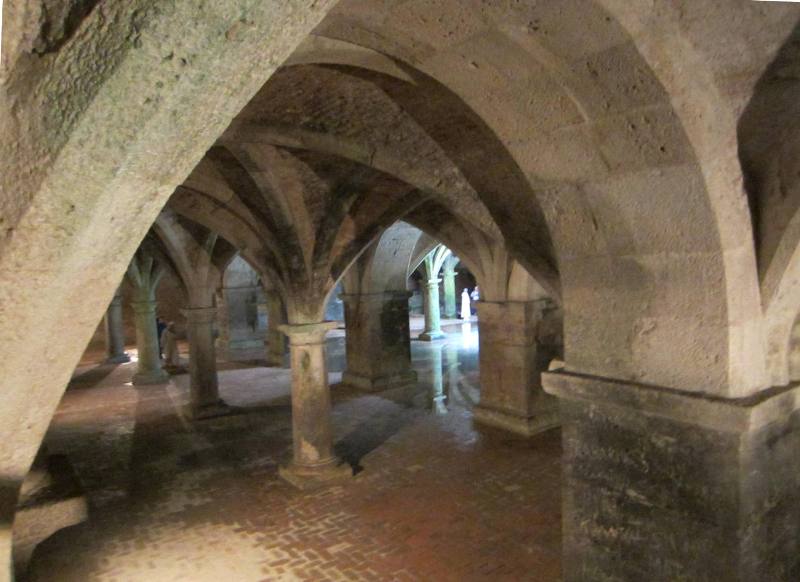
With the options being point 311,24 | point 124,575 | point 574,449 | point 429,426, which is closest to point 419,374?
point 429,426

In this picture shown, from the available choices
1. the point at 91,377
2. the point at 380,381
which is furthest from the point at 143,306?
the point at 380,381

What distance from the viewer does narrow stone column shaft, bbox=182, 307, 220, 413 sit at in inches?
399

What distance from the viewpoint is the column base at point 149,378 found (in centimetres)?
1353

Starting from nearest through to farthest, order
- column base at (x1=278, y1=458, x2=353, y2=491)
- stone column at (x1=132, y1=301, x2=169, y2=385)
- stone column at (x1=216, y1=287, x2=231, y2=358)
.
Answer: column base at (x1=278, y1=458, x2=353, y2=491)
stone column at (x1=132, y1=301, x2=169, y2=385)
stone column at (x1=216, y1=287, x2=231, y2=358)

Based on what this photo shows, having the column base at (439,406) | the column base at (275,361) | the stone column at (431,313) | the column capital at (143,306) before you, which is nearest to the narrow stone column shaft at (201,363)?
the column base at (439,406)

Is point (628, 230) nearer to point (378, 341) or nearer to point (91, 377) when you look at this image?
point (378, 341)

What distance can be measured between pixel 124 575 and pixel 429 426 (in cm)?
496

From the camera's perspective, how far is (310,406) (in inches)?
278

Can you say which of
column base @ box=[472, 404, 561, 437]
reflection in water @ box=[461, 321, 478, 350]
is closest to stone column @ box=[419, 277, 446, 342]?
reflection in water @ box=[461, 321, 478, 350]

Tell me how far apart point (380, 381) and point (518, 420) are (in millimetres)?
3781

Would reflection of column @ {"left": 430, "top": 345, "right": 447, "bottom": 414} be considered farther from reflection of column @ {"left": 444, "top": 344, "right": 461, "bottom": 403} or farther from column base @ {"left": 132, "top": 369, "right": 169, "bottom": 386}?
column base @ {"left": 132, "top": 369, "right": 169, "bottom": 386}

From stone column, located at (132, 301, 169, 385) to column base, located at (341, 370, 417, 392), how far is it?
4.56 meters

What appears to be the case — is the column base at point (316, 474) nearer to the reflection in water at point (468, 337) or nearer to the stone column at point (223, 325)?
the reflection in water at point (468, 337)

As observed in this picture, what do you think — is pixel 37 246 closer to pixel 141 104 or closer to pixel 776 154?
pixel 141 104
